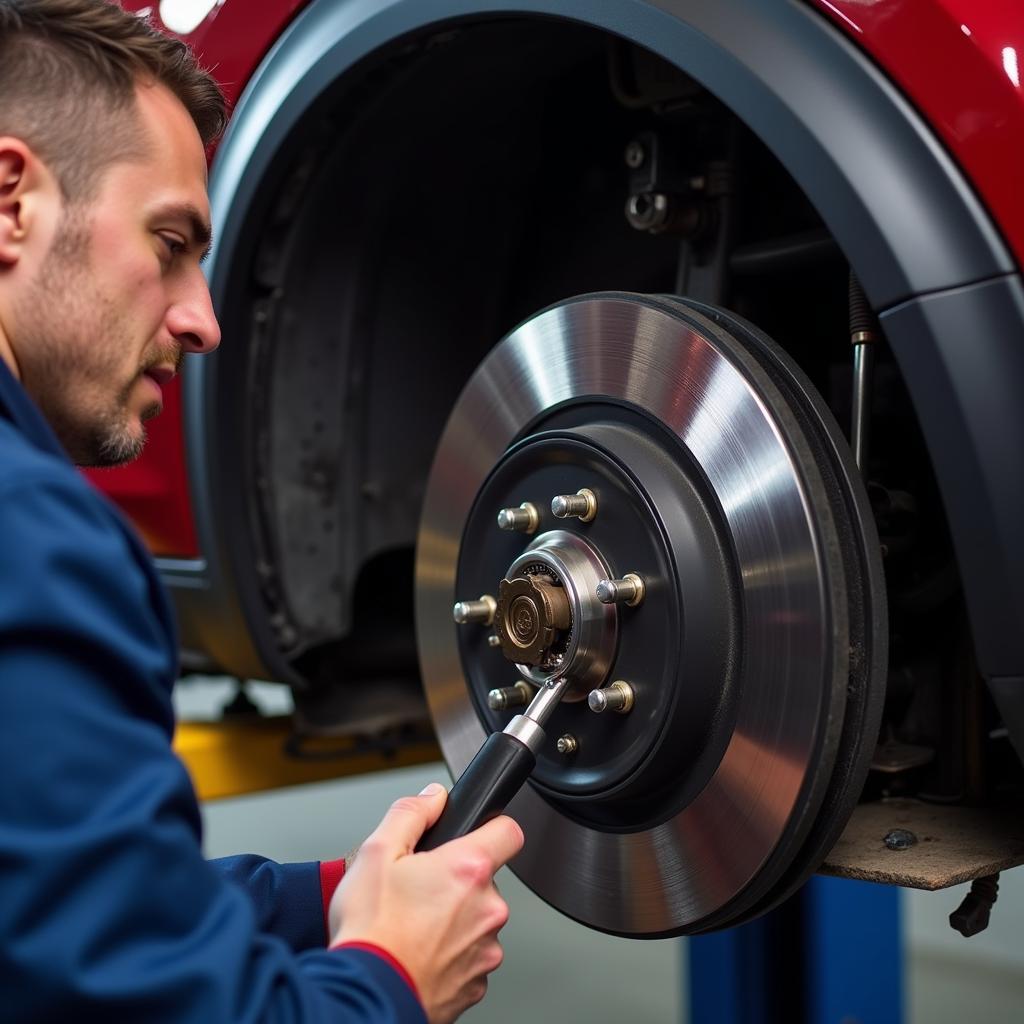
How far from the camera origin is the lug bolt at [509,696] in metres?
0.78

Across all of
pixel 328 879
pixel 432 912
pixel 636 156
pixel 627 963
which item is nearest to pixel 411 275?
pixel 636 156

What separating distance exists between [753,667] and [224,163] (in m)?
0.61

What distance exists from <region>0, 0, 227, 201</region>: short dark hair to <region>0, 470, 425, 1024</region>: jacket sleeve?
19 centimetres

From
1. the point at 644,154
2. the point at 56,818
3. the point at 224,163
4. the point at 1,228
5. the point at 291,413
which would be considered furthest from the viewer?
the point at 291,413

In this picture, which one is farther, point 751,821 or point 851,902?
point 851,902

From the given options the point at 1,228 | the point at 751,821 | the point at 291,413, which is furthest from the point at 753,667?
the point at 291,413

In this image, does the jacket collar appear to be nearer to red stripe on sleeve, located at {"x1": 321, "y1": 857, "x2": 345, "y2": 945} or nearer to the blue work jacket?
the blue work jacket

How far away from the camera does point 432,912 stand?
54 centimetres

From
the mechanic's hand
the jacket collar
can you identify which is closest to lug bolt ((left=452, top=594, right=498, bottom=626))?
the mechanic's hand

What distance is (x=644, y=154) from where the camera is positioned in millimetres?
831

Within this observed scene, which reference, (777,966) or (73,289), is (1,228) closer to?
(73,289)

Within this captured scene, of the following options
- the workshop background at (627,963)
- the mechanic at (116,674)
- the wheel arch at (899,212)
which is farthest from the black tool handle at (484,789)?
the workshop background at (627,963)

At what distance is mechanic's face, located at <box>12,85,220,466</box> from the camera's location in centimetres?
57

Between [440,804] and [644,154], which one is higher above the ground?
[644,154]
